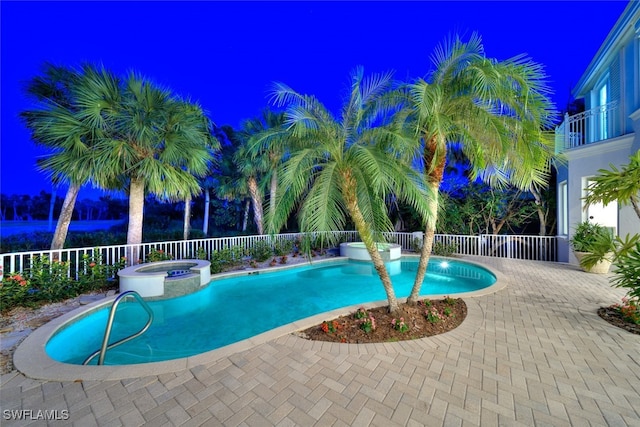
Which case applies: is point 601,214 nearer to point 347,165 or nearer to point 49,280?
point 347,165

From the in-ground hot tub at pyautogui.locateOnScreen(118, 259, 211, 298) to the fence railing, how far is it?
0.82 metres

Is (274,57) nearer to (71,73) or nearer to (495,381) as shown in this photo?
(71,73)

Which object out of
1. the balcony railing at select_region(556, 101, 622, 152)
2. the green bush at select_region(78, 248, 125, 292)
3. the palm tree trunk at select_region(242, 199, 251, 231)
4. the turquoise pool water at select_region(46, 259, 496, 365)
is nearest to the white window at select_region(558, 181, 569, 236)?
the balcony railing at select_region(556, 101, 622, 152)

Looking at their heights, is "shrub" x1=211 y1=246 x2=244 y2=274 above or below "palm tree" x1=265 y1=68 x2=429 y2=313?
below

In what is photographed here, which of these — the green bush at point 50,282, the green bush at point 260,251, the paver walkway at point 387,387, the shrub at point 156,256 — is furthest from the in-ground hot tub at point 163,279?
the paver walkway at point 387,387

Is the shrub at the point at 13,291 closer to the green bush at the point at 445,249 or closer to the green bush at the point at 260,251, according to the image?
the green bush at the point at 260,251

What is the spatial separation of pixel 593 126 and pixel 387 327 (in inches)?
418

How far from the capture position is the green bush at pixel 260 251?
10.9m

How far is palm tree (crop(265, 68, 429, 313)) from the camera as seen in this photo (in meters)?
3.91

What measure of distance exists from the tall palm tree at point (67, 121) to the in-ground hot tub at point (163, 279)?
250cm

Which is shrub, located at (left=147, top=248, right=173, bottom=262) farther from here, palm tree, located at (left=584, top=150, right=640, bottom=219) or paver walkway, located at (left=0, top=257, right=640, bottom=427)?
palm tree, located at (left=584, top=150, right=640, bottom=219)

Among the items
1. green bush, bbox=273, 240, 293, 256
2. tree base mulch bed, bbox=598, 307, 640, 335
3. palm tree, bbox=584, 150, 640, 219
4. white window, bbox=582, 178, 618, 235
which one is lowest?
tree base mulch bed, bbox=598, 307, 640, 335

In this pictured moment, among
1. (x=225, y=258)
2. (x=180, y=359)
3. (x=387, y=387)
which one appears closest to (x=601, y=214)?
(x=387, y=387)

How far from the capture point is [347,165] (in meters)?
4.11
